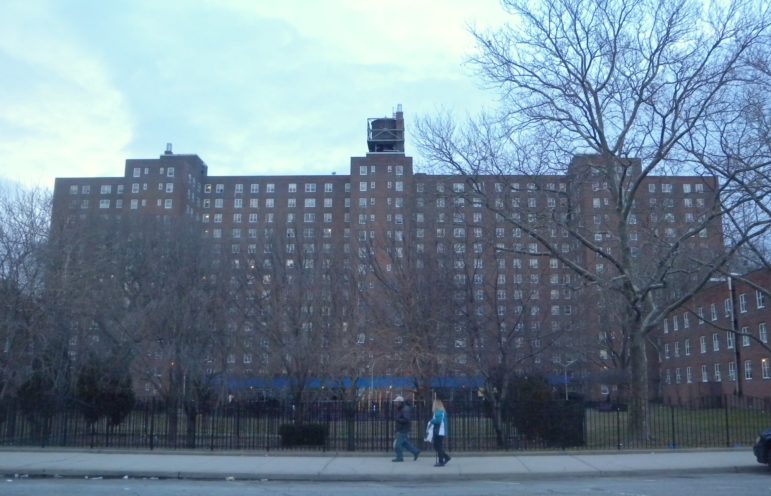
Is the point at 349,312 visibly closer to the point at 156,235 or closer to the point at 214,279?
the point at 214,279

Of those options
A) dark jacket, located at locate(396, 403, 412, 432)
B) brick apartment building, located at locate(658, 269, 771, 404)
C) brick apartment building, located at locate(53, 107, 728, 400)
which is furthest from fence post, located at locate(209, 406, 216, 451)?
brick apartment building, located at locate(658, 269, 771, 404)

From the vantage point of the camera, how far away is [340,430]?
2473cm

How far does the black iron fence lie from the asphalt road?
595 cm

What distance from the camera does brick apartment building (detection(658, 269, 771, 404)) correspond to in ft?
183

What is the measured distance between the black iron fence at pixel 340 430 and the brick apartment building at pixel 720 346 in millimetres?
26662

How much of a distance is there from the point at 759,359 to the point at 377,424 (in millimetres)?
43894

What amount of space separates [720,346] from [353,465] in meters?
54.2

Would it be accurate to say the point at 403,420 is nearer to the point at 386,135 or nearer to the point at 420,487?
the point at 420,487

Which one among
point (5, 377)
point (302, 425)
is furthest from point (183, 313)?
point (302, 425)

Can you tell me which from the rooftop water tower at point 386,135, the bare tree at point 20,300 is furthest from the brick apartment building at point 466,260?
the rooftop water tower at point 386,135

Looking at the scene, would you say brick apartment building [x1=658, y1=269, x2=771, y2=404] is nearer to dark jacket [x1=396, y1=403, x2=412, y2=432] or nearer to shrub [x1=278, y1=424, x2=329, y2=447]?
shrub [x1=278, y1=424, x2=329, y2=447]

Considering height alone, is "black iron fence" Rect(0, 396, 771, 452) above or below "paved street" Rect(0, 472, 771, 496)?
above

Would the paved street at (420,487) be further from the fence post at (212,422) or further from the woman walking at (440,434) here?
the fence post at (212,422)

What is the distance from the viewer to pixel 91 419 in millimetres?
25984
